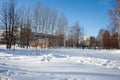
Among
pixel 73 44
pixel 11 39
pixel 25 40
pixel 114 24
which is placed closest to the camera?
pixel 11 39

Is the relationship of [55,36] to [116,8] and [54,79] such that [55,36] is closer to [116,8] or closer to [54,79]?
[116,8]

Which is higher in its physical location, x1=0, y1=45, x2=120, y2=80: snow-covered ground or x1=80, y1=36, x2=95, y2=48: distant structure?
x1=80, y1=36, x2=95, y2=48: distant structure

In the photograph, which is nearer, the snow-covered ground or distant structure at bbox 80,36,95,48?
the snow-covered ground

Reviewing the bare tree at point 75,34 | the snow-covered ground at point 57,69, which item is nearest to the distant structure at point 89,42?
the bare tree at point 75,34

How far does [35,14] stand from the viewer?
58375 millimetres

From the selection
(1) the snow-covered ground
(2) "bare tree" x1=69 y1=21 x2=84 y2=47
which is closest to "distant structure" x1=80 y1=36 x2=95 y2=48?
(2) "bare tree" x1=69 y1=21 x2=84 y2=47

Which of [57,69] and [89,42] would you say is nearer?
[57,69]

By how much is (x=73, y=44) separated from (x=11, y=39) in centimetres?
4801

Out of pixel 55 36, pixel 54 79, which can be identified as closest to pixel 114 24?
pixel 55 36

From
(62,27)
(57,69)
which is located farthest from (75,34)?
(57,69)

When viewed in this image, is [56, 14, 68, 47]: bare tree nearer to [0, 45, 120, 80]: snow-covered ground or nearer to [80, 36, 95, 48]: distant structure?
[80, 36, 95, 48]: distant structure

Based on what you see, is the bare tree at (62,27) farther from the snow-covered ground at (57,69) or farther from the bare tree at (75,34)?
the snow-covered ground at (57,69)

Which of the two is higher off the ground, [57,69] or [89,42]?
[89,42]

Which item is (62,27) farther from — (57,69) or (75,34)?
(57,69)
